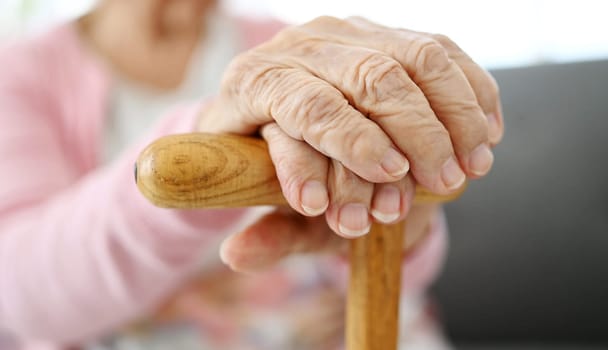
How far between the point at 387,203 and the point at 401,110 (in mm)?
49

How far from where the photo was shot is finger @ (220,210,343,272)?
410 millimetres

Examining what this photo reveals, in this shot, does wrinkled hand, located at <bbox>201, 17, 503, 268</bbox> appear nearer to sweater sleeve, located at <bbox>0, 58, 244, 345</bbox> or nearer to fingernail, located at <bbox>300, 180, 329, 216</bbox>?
fingernail, located at <bbox>300, 180, 329, 216</bbox>

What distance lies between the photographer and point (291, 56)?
377 millimetres

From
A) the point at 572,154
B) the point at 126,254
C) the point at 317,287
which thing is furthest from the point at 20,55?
the point at 572,154

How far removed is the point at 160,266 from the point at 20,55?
36 cm

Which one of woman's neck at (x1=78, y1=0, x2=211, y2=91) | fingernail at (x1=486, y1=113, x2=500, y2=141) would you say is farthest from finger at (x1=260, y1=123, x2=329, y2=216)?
woman's neck at (x1=78, y1=0, x2=211, y2=91)

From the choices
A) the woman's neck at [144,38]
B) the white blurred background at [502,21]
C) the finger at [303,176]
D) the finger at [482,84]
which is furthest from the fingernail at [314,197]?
the white blurred background at [502,21]

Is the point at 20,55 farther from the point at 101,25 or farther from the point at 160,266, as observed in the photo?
the point at 160,266

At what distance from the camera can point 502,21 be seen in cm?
149

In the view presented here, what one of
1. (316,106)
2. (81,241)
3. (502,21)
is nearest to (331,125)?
(316,106)

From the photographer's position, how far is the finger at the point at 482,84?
375mm

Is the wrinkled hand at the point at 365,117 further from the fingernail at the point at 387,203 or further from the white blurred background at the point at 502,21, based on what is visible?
the white blurred background at the point at 502,21

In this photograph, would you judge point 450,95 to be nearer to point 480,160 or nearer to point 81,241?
point 480,160

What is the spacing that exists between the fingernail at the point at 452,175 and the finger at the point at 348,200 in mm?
38
